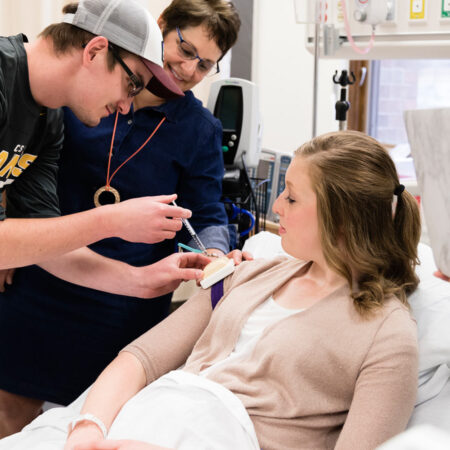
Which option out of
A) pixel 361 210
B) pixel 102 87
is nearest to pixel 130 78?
pixel 102 87

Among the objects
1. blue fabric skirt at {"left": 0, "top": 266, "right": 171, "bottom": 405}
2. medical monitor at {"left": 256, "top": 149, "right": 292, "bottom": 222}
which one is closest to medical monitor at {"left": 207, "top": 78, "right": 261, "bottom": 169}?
medical monitor at {"left": 256, "top": 149, "right": 292, "bottom": 222}

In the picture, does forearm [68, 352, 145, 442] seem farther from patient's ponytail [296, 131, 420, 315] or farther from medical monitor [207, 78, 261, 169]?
medical monitor [207, 78, 261, 169]

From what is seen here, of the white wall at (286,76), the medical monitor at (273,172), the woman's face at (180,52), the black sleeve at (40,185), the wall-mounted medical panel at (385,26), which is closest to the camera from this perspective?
the black sleeve at (40,185)

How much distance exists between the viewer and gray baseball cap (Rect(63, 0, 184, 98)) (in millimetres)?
1454

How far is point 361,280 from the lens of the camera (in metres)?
1.48

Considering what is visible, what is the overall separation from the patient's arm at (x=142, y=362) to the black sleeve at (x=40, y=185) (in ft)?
1.62

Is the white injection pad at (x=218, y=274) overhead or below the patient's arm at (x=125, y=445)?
overhead

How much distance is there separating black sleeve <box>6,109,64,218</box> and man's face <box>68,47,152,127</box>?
0.20 metres

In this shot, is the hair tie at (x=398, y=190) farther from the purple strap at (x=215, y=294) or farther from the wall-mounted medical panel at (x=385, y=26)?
the wall-mounted medical panel at (x=385, y=26)

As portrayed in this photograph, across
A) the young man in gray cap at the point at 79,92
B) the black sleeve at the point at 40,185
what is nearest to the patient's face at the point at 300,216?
the young man in gray cap at the point at 79,92

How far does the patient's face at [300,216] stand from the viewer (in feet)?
4.86

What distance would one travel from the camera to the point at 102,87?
1.51 meters

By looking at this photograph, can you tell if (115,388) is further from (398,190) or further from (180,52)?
(180,52)

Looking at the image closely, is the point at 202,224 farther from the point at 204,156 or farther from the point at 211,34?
the point at 211,34
